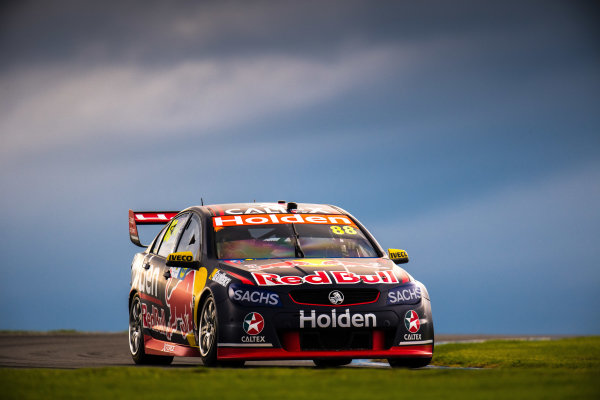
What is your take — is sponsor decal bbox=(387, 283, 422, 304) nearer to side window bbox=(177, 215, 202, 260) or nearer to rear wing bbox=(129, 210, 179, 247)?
side window bbox=(177, 215, 202, 260)

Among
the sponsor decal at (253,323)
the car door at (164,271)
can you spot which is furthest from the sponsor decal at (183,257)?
the sponsor decal at (253,323)

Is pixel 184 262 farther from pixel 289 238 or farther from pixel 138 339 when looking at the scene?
pixel 138 339

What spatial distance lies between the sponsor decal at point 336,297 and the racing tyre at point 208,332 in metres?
1.11

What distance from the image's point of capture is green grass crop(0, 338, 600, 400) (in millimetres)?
7211

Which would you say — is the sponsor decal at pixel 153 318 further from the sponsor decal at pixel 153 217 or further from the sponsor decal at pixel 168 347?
the sponsor decal at pixel 153 217

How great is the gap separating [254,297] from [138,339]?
3652 millimetres

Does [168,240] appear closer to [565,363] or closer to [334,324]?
[334,324]

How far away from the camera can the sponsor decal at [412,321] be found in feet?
34.6

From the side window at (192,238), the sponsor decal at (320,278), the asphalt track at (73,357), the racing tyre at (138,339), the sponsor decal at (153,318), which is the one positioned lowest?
the asphalt track at (73,357)

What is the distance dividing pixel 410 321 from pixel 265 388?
326 cm

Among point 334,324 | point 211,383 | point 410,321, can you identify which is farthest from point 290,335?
point 211,383

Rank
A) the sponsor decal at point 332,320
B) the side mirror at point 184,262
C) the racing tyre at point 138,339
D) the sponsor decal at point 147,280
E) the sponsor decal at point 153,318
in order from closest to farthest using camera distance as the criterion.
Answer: the sponsor decal at point 332,320 → the side mirror at point 184,262 → the sponsor decal at point 153,318 → the sponsor decal at point 147,280 → the racing tyre at point 138,339

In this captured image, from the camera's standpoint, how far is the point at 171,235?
13.1 metres

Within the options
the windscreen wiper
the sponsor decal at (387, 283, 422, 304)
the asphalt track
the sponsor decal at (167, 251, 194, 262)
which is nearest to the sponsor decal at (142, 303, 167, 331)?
the asphalt track
